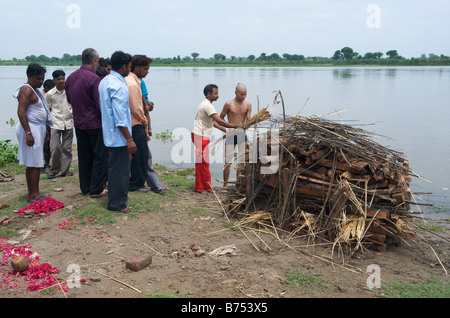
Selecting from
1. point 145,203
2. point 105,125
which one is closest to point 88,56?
point 105,125

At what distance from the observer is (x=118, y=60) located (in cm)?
525

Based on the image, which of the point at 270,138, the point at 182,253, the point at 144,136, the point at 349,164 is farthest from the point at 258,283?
the point at 144,136

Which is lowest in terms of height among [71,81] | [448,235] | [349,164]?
[448,235]

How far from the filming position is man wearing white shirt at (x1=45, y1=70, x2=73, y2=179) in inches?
289

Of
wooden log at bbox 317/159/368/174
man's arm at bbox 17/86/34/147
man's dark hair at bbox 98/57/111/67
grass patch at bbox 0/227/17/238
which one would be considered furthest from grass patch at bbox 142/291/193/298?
man's dark hair at bbox 98/57/111/67

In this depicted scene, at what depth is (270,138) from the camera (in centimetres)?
591

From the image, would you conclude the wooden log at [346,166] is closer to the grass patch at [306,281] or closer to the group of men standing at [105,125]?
the grass patch at [306,281]

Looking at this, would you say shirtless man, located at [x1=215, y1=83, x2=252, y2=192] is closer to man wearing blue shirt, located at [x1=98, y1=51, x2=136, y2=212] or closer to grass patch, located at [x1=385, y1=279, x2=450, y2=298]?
man wearing blue shirt, located at [x1=98, y1=51, x2=136, y2=212]

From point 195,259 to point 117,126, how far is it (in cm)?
200

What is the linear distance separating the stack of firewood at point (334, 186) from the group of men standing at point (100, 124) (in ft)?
5.88

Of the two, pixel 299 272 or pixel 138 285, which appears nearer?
pixel 138 285

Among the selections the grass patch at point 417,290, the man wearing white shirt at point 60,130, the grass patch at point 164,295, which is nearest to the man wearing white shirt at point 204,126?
the man wearing white shirt at point 60,130
